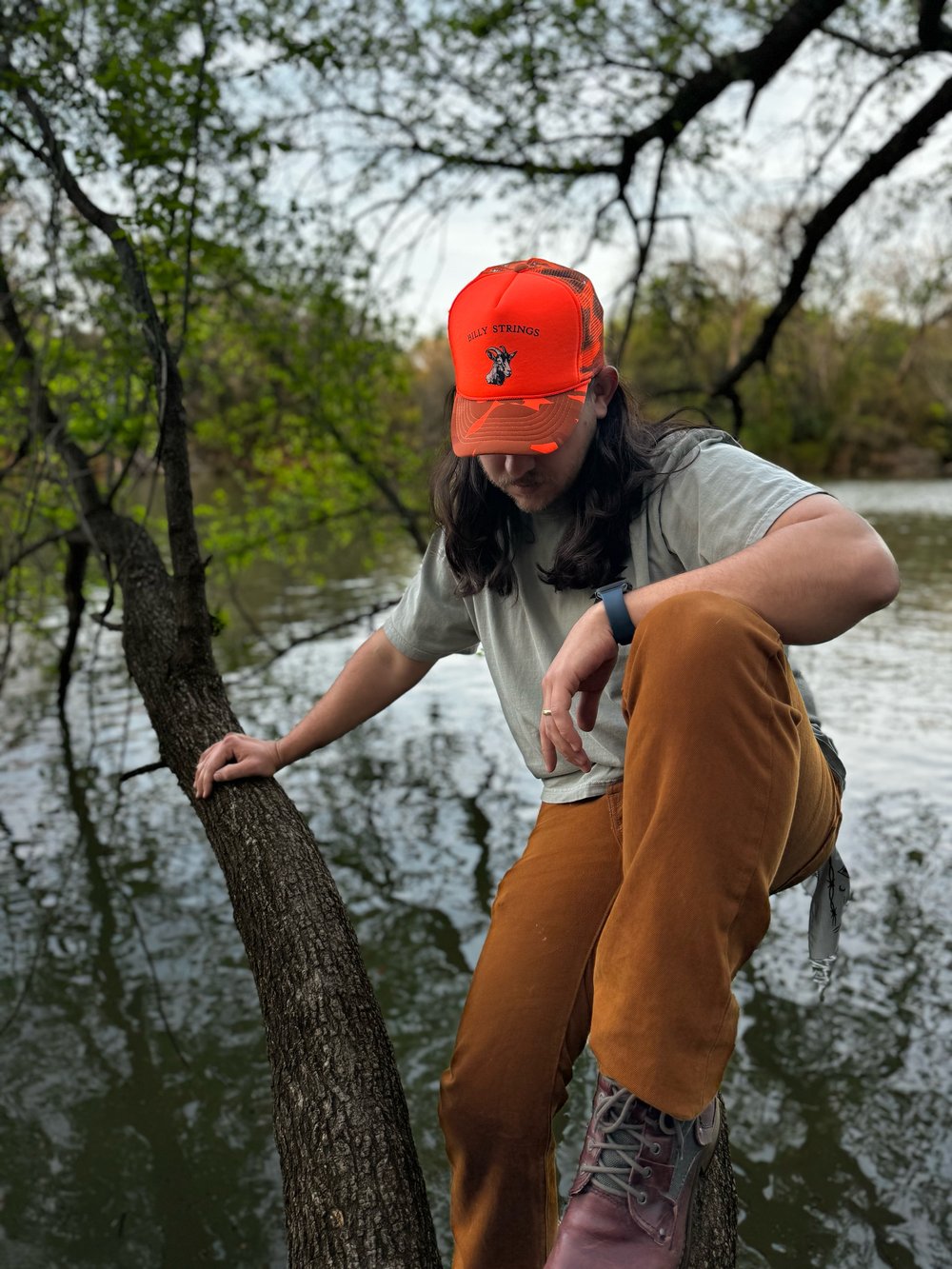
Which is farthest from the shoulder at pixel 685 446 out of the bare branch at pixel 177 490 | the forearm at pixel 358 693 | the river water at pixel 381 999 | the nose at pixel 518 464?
the river water at pixel 381 999

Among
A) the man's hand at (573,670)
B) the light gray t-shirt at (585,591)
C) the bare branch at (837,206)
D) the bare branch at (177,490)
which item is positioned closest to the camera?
the man's hand at (573,670)

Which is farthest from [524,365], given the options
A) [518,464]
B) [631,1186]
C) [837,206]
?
[837,206]

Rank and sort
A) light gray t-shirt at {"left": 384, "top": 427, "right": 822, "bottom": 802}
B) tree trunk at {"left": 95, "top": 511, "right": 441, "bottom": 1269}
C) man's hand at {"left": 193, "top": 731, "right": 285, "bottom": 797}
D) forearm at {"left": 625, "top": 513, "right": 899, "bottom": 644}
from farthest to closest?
man's hand at {"left": 193, "top": 731, "right": 285, "bottom": 797}
light gray t-shirt at {"left": 384, "top": 427, "right": 822, "bottom": 802}
forearm at {"left": 625, "top": 513, "right": 899, "bottom": 644}
tree trunk at {"left": 95, "top": 511, "right": 441, "bottom": 1269}

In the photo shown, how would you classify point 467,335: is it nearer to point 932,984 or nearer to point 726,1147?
point 726,1147

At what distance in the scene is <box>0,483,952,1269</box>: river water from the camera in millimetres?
3029

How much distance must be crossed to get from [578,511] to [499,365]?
33cm

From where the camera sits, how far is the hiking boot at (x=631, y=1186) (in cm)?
156

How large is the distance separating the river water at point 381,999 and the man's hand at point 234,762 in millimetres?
1073

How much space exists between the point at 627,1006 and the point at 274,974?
0.81 meters

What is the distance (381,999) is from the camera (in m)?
4.20

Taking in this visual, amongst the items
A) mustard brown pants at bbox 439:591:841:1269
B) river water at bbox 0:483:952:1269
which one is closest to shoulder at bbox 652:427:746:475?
mustard brown pants at bbox 439:591:841:1269

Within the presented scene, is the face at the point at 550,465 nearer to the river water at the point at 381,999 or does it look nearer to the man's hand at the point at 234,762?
the man's hand at the point at 234,762

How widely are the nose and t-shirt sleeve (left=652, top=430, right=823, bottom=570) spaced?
0.26m

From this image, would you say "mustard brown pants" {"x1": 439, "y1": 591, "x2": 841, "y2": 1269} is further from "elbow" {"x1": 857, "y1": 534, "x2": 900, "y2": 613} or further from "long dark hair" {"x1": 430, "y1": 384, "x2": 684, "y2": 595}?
"long dark hair" {"x1": 430, "y1": 384, "x2": 684, "y2": 595}
